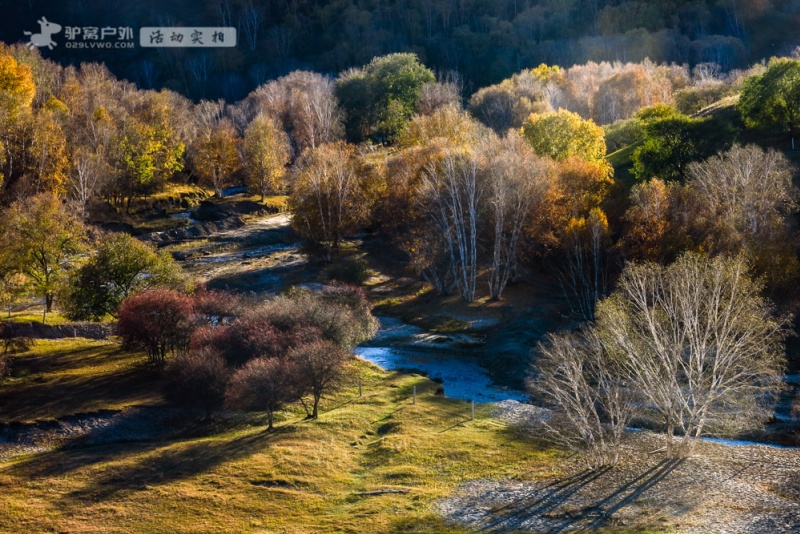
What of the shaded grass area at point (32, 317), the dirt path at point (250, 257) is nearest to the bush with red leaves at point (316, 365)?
the shaded grass area at point (32, 317)

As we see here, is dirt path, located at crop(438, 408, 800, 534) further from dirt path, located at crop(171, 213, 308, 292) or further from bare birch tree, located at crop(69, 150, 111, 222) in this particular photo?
bare birch tree, located at crop(69, 150, 111, 222)

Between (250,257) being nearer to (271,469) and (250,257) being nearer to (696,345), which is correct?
(271,469)

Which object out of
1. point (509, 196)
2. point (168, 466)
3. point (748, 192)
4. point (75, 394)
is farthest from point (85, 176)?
point (748, 192)

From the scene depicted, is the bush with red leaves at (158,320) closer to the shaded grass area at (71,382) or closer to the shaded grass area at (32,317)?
the shaded grass area at (71,382)

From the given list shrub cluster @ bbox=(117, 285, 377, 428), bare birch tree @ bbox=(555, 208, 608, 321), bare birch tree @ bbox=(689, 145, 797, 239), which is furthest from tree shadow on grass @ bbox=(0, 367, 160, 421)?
bare birch tree @ bbox=(689, 145, 797, 239)

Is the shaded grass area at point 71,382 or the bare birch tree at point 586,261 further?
the bare birch tree at point 586,261

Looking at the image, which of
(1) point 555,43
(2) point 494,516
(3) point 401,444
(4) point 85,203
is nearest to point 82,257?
(4) point 85,203
